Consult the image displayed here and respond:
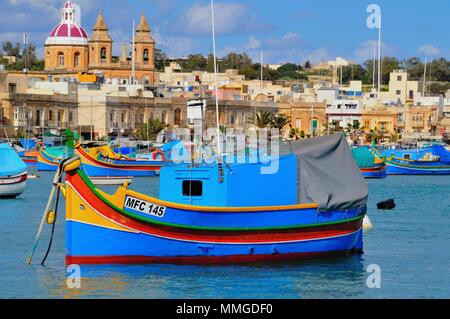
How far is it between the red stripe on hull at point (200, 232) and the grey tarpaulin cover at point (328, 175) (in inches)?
28.7

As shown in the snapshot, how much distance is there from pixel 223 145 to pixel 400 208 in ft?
75.5

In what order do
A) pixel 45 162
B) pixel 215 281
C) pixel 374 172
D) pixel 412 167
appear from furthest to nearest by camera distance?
pixel 412 167 → pixel 45 162 → pixel 374 172 → pixel 215 281

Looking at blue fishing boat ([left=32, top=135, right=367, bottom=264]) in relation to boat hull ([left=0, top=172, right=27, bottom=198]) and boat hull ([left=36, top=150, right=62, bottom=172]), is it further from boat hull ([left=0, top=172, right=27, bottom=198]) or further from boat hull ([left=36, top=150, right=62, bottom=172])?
A: boat hull ([left=36, top=150, right=62, bottom=172])

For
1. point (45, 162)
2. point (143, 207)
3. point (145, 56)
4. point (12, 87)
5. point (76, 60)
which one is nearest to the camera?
point (143, 207)

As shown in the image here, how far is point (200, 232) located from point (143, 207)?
1645 mm

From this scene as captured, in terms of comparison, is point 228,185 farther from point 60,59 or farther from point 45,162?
point 60,59

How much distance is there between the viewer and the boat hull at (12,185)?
61.8 metres

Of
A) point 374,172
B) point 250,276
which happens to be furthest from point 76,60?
point 250,276

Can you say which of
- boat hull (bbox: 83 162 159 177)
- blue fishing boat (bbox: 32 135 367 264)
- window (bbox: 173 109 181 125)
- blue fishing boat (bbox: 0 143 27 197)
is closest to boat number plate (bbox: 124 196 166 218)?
blue fishing boat (bbox: 32 135 367 264)

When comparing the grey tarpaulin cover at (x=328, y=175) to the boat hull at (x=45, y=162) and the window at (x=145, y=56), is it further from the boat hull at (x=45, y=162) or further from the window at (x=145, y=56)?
the window at (x=145, y=56)

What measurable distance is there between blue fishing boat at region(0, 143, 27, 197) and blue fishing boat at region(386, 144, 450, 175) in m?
46.5

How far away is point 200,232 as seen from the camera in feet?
112

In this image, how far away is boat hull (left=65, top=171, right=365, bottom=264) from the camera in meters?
33.4

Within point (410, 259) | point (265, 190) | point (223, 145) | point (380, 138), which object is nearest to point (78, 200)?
point (265, 190)
